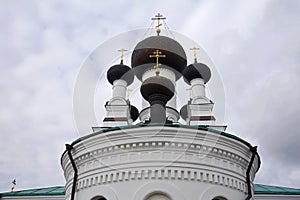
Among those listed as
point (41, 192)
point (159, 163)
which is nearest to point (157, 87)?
point (159, 163)

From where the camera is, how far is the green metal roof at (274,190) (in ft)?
35.4

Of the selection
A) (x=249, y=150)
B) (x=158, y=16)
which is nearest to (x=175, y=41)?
(x=158, y=16)

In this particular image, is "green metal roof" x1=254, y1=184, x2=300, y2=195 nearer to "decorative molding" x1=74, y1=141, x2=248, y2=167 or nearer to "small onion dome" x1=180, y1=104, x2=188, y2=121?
"small onion dome" x1=180, y1=104, x2=188, y2=121

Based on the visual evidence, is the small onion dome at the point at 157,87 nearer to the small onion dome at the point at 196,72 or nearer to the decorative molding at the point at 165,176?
the decorative molding at the point at 165,176

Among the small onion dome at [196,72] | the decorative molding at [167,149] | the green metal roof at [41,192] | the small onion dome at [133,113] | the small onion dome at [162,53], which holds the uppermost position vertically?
the small onion dome at [196,72]

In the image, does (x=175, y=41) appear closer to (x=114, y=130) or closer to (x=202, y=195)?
(x=114, y=130)

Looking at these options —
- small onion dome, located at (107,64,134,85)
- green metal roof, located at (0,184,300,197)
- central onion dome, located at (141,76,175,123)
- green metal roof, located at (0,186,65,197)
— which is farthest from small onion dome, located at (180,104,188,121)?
green metal roof, located at (0,186,65,197)

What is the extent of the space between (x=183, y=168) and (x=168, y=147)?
0.51 metres

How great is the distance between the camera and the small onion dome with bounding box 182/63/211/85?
1318 centimetres

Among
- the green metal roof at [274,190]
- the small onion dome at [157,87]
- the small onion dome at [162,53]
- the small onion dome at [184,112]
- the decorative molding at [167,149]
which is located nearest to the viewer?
the decorative molding at [167,149]

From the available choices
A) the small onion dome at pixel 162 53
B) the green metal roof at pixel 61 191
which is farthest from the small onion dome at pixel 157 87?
the green metal roof at pixel 61 191

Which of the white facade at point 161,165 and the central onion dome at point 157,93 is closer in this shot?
the white facade at point 161,165

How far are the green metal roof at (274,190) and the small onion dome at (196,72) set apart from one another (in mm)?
4606

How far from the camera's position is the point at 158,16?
12.2 metres
